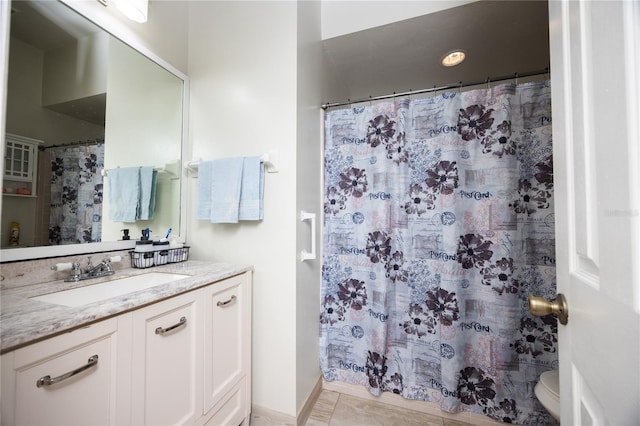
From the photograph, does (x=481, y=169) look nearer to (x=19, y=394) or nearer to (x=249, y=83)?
(x=249, y=83)

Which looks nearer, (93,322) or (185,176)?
(93,322)

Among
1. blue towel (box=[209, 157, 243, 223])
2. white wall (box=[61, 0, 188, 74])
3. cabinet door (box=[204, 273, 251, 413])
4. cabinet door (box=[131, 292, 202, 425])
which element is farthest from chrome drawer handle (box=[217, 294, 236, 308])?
white wall (box=[61, 0, 188, 74])

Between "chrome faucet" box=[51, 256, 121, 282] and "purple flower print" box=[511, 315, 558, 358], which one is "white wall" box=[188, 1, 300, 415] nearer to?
"chrome faucet" box=[51, 256, 121, 282]

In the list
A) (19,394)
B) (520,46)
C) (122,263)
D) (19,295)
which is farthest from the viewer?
(520,46)

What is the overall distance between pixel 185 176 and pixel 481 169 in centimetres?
184

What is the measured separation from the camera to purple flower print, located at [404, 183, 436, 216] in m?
1.45

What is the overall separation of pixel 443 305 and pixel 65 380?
160 cm

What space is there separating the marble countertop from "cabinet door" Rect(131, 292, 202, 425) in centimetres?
5

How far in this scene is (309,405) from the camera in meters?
1.40

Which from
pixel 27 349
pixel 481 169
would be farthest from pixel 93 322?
pixel 481 169

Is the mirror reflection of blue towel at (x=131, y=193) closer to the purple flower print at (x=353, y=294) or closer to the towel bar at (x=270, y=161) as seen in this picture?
the towel bar at (x=270, y=161)

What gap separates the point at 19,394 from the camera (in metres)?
0.52

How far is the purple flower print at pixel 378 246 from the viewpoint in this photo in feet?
5.05

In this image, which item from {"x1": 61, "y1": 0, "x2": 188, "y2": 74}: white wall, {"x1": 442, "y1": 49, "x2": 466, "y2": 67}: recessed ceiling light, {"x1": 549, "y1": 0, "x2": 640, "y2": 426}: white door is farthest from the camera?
{"x1": 442, "y1": 49, "x2": 466, "y2": 67}: recessed ceiling light
